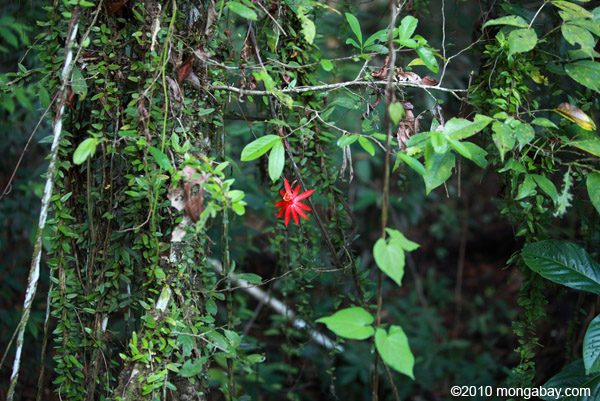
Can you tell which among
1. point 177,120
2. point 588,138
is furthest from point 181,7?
point 588,138

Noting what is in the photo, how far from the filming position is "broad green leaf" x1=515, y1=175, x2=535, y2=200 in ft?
3.83

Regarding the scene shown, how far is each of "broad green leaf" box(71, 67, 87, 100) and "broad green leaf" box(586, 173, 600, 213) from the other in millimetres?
1271

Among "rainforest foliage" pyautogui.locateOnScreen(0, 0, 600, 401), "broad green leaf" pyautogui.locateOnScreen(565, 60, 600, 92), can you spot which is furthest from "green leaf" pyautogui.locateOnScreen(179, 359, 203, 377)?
"broad green leaf" pyautogui.locateOnScreen(565, 60, 600, 92)

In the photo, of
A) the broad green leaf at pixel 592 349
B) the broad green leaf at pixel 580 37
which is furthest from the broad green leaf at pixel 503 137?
the broad green leaf at pixel 592 349

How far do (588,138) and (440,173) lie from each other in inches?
15.5

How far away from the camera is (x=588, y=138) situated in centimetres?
121

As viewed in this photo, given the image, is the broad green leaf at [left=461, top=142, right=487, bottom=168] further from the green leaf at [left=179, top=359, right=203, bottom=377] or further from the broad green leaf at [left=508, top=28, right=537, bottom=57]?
the green leaf at [left=179, top=359, right=203, bottom=377]

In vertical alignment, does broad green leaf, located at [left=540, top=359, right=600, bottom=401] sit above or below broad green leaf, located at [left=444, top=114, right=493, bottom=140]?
below

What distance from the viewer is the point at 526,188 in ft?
3.84

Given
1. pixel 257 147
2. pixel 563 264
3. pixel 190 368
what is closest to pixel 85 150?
pixel 257 147

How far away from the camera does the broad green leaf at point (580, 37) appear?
108 centimetres

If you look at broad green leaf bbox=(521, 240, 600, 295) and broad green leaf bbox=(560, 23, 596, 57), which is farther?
broad green leaf bbox=(521, 240, 600, 295)

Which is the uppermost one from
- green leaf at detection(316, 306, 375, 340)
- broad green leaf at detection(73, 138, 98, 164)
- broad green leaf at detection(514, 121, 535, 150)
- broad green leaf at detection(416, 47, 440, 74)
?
broad green leaf at detection(416, 47, 440, 74)

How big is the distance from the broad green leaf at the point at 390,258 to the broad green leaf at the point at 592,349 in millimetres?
753
